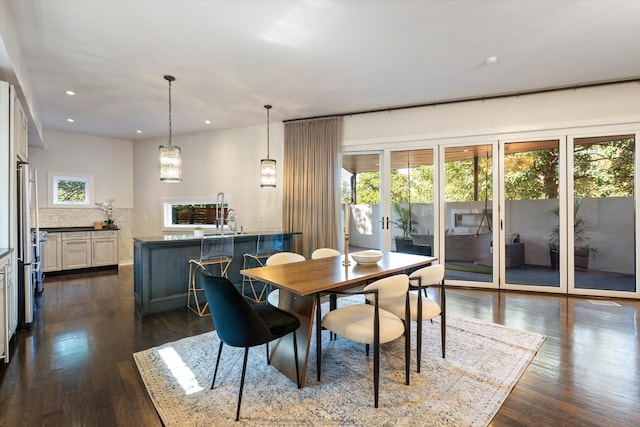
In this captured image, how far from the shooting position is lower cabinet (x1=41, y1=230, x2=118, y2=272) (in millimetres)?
5578

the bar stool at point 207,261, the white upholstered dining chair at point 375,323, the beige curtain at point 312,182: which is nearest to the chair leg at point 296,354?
the white upholstered dining chair at point 375,323

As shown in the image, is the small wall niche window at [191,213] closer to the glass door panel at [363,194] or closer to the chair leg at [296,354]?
the glass door panel at [363,194]

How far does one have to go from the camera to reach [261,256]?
4.20m

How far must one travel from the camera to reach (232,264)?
13.9 feet

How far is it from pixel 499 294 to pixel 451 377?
8.73 feet

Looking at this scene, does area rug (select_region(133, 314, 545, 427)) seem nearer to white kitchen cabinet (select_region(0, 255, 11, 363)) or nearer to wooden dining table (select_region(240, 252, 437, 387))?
wooden dining table (select_region(240, 252, 437, 387))

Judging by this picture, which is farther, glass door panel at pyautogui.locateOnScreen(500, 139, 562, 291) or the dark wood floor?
glass door panel at pyautogui.locateOnScreen(500, 139, 562, 291)

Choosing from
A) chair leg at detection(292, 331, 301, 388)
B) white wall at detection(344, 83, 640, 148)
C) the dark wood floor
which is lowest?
the dark wood floor

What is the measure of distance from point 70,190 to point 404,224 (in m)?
6.77

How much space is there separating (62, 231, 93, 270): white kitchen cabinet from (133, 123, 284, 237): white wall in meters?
1.12

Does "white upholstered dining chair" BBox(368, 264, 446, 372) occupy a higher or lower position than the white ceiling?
lower

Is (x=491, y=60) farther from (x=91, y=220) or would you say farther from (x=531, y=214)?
(x=91, y=220)

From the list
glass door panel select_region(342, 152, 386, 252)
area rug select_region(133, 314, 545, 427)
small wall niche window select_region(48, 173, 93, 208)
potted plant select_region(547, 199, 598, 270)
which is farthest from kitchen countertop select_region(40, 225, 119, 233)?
potted plant select_region(547, 199, 598, 270)

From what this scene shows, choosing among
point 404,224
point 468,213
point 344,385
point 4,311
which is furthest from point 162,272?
point 468,213
